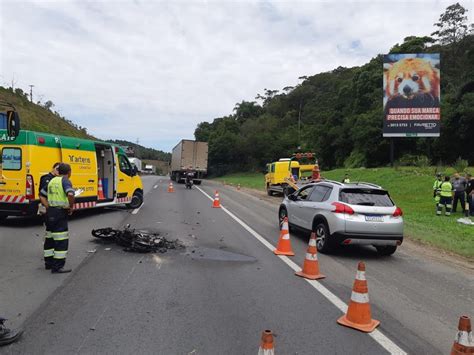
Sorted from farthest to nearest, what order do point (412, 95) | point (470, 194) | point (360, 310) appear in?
point (412, 95) → point (470, 194) → point (360, 310)

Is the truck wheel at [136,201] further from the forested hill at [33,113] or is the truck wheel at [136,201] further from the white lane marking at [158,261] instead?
the forested hill at [33,113]

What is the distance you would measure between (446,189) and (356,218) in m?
9.79

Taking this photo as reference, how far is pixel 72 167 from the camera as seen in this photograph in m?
12.7

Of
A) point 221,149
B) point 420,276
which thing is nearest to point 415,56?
point 420,276

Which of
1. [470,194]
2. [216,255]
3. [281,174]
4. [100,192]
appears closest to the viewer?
[216,255]

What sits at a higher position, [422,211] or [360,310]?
[360,310]

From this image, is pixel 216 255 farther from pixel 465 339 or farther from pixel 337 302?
pixel 465 339

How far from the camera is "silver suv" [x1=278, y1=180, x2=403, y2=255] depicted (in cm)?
852

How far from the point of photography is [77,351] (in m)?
3.97

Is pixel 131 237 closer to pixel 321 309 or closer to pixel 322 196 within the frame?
pixel 322 196

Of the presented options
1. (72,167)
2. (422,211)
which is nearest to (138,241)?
(72,167)

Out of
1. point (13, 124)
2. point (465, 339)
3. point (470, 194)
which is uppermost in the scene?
point (13, 124)

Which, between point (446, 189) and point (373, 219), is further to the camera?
point (446, 189)

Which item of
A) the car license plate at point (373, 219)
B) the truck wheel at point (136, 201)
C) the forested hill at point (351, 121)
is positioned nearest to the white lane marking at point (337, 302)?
the car license plate at point (373, 219)
